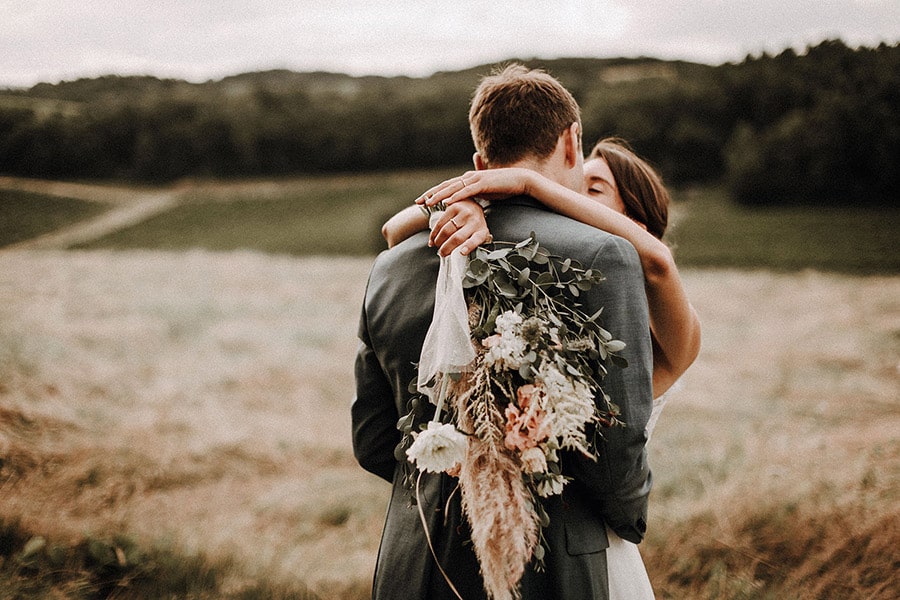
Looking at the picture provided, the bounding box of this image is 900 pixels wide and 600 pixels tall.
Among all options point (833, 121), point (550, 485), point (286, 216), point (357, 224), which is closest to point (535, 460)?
point (550, 485)

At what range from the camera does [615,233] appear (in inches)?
74.5

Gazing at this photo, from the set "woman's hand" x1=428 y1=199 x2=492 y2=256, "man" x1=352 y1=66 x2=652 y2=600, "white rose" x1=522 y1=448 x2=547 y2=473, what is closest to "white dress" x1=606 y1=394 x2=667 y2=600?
"man" x1=352 y1=66 x2=652 y2=600

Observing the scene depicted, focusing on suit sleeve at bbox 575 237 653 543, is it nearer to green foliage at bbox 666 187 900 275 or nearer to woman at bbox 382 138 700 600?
woman at bbox 382 138 700 600

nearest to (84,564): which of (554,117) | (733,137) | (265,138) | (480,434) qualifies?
(480,434)

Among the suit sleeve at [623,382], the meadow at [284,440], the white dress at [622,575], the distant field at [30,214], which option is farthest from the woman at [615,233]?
the distant field at [30,214]

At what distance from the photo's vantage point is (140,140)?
676cm

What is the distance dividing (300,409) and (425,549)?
5.19 meters

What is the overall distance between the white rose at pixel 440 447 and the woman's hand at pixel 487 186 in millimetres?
669

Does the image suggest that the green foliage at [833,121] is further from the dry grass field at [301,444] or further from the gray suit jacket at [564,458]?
the gray suit jacket at [564,458]

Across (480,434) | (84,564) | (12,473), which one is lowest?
(84,564)

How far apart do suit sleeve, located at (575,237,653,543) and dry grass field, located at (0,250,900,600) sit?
2.17 meters

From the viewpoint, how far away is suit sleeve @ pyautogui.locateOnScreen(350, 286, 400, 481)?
2.12 metres

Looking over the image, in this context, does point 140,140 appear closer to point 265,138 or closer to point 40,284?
point 40,284

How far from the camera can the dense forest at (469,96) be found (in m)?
5.05
